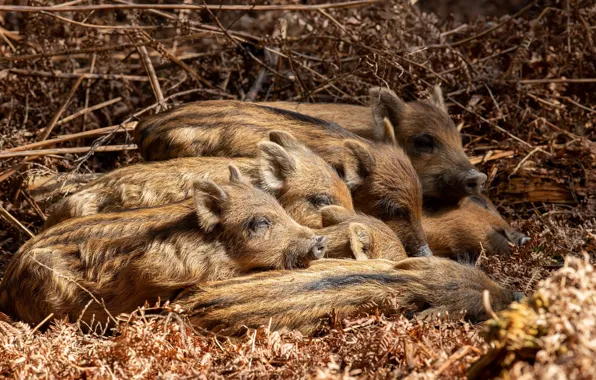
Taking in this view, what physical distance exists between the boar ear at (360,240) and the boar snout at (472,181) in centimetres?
119

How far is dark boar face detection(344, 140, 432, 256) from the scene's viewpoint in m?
5.74

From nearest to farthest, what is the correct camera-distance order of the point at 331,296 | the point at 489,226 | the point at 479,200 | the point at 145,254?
the point at 331,296 < the point at 145,254 < the point at 489,226 < the point at 479,200

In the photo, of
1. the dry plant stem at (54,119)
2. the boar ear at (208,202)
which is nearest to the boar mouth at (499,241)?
the boar ear at (208,202)

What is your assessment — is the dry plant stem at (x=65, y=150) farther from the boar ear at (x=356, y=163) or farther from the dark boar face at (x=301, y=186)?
the boar ear at (x=356, y=163)

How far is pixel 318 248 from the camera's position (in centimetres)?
501

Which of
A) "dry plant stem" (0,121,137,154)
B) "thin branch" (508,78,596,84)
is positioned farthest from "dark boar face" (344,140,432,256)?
"thin branch" (508,78,596,84)

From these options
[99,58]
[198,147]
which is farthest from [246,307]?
[99,58]

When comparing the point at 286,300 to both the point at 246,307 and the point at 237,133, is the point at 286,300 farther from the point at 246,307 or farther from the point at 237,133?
the point at 237,133

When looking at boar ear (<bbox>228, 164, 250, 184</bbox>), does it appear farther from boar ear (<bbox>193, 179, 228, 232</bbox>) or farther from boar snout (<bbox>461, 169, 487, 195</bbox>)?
boar snout (<bbox>461, 169, 487, 195</bbox>)

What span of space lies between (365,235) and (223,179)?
1.12m

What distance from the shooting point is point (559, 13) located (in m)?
8.20

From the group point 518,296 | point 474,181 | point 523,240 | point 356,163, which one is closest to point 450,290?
point 518,296

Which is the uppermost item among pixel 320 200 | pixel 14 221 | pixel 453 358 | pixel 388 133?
pixel 453 358

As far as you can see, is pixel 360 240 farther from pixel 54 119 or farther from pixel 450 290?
pixel 54 119
